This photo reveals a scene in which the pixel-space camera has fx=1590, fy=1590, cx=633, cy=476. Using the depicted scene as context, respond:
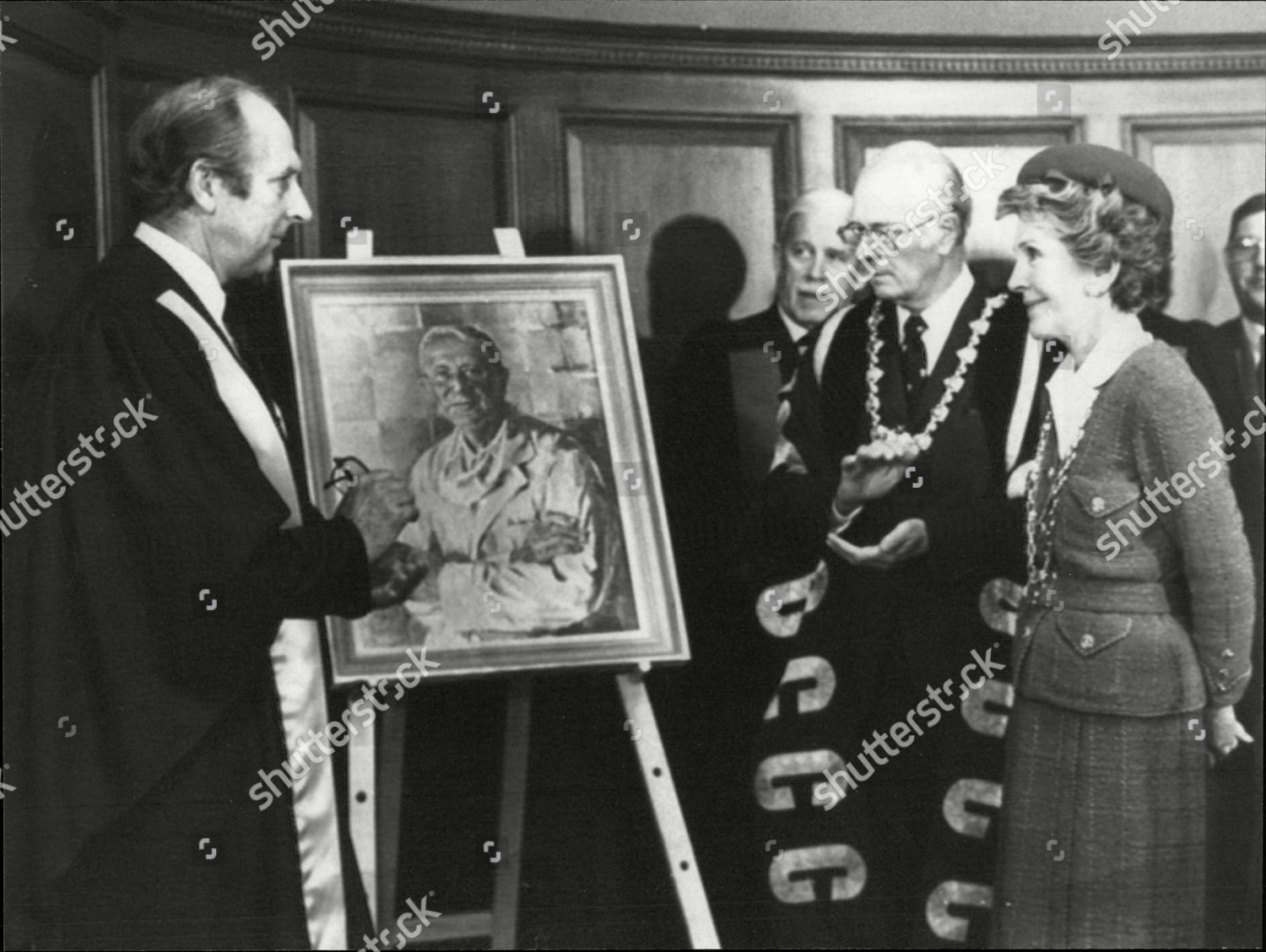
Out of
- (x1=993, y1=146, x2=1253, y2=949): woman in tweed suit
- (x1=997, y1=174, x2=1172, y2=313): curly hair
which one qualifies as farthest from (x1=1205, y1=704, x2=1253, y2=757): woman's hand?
(x1=997, y1=174, x2=1172, y2=313): curly hair

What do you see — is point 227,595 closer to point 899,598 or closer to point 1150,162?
point 899,598

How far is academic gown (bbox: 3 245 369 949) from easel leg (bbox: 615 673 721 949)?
59cm

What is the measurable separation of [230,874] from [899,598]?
1.49m

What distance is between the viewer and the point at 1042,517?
3352 mm

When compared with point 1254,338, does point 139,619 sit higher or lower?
lower

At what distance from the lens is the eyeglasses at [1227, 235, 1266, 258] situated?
11.4ft

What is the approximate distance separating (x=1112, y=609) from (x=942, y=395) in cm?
57

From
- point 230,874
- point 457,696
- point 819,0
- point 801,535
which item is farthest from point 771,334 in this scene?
point 230,874

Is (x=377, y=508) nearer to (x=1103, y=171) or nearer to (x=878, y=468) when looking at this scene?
(x=878, y=468)

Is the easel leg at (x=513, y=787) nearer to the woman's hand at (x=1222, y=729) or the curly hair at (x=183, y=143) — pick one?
the curly hair at (x=183, y=143)

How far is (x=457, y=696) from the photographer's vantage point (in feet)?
10.8

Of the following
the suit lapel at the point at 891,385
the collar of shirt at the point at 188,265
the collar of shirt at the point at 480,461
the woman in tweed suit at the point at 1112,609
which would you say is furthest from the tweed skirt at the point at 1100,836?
the collar of shirt at the point at 188,265

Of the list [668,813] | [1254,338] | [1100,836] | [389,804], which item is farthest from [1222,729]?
[389,804]

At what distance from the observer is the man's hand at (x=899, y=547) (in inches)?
133
